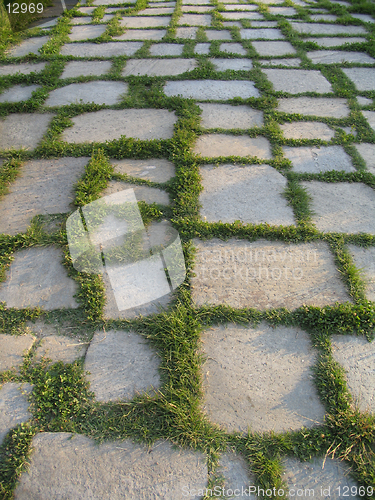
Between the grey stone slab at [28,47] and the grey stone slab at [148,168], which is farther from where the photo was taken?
the grey stone slab at [28,47]

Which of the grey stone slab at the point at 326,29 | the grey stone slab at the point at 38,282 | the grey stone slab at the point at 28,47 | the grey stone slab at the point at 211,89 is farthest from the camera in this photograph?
the grey stone slab at the point at 326,29

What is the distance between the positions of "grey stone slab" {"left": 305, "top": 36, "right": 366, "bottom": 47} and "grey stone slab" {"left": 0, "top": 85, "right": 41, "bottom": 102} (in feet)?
12.6

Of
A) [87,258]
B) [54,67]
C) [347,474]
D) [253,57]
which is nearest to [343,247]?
[347,474]

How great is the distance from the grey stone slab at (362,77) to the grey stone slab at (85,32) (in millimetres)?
3405

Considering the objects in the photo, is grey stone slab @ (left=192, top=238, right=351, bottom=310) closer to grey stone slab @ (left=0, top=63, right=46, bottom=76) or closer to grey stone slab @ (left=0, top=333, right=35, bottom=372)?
grey stone slab @ (left=0, top=333, right=35, bottom=372)

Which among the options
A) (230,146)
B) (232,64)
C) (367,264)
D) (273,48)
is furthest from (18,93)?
(367,264)

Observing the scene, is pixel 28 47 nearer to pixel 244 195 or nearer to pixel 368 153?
pixel 244 195

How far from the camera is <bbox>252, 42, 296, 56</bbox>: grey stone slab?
4.89 metres

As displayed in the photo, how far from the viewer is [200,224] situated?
2.62 meters

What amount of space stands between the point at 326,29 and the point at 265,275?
508cm

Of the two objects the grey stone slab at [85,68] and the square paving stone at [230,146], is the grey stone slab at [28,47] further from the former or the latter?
the square paving stone at [230,146]

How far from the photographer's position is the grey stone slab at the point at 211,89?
398 centimetres

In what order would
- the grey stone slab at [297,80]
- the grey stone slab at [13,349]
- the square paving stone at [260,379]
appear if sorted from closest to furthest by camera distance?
1. the square paving stone at [260,379]
2. the grey stone slab at [13,349]
3. the grey stone slab at [297,80]

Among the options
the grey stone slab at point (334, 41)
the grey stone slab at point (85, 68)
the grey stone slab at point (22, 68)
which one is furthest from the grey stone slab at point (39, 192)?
the grey stone slab at point (334, 41)
